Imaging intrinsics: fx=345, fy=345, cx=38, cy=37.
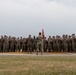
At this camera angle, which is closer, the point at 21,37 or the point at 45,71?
the point at 45,71

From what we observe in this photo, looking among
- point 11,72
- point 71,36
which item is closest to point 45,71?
point 11,72

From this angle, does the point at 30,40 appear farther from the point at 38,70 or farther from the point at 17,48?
the point at 38,70

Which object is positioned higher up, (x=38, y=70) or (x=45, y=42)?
(x=45, y=42)

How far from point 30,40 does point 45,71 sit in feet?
71.2

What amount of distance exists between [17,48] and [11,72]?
2307cm

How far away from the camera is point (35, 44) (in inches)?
1484

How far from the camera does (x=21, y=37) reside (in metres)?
38.8

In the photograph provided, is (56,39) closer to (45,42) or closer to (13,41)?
(45,42)

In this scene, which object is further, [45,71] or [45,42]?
[45,42]

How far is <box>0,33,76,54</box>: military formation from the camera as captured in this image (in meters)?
37.7

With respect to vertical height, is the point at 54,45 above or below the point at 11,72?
above

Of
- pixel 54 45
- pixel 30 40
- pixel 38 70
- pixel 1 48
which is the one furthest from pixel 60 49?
pixel 38 70

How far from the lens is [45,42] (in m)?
38.6

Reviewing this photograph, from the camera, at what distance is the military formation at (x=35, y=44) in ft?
124
